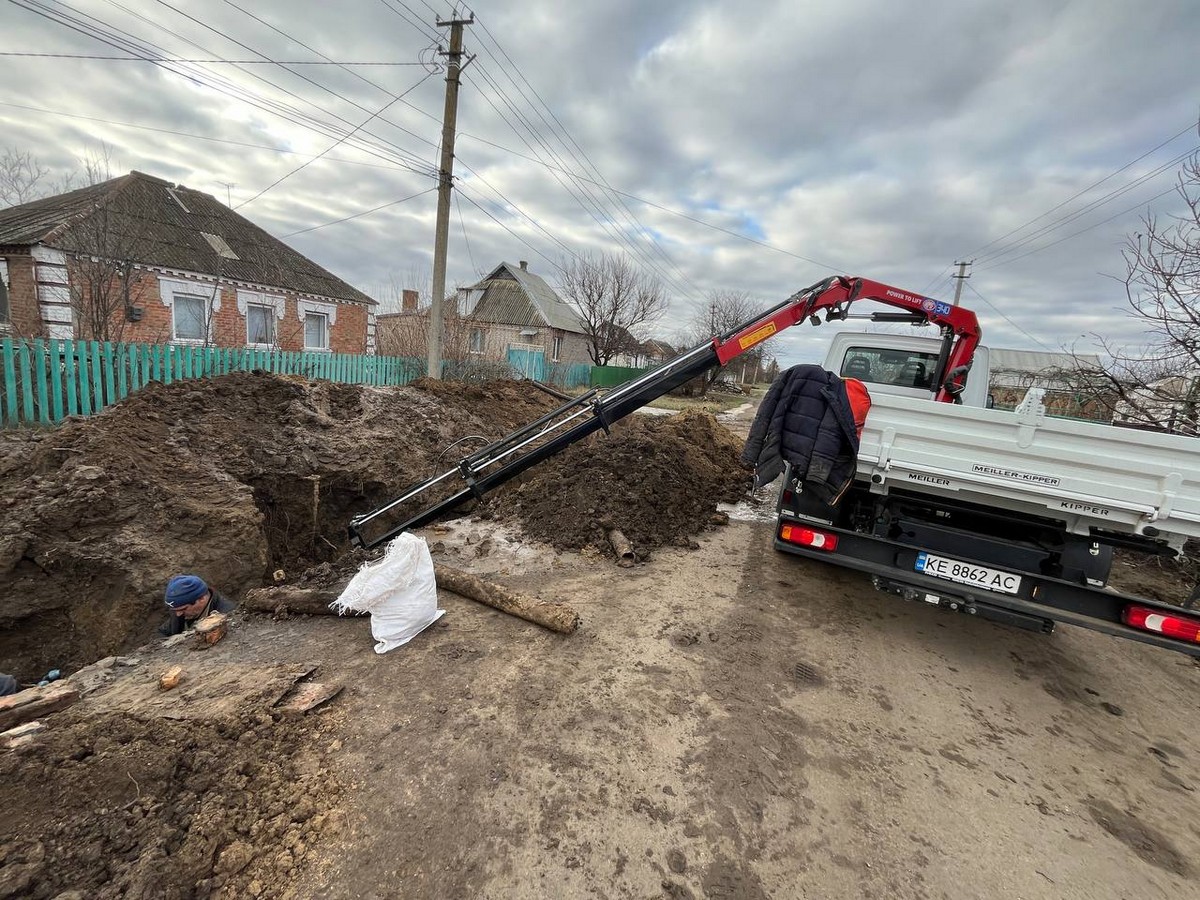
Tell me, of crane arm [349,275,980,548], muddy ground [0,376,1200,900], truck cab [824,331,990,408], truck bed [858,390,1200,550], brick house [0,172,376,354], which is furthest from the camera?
brick house [0,172,376,354]

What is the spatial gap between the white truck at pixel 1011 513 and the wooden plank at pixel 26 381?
9955 millimetres

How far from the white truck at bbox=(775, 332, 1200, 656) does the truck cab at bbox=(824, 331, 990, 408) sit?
239cm

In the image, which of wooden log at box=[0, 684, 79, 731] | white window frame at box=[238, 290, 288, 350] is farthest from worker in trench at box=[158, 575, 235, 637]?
white window frame at box=[238, 290, 288, 350]

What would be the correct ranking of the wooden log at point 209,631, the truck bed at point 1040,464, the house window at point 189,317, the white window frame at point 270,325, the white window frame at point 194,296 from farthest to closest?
the white window frame at point 270,325
the house window at point 189,317
the white window frame at point 194,296
the wooden log at point 209,631
the truck bed at point 1040,464

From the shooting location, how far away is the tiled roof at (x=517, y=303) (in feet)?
103

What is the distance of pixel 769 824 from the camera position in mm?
2227

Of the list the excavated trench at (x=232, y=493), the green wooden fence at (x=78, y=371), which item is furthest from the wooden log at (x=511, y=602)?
the green wooden fence at (x=78, y=371)

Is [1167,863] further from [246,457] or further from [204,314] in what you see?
[204,314]

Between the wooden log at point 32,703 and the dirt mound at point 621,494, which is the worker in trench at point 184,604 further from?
the dirt mound at point 621,494

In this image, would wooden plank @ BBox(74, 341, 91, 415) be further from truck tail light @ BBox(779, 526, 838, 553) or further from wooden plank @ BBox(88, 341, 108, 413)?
truck tail light @ BBox(779, 526, 838, 553)

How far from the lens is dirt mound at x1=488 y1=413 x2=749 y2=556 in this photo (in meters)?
5.66

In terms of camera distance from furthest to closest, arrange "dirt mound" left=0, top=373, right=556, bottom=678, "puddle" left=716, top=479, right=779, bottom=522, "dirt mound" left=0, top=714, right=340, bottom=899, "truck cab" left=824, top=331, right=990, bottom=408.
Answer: "puddle" left=716, top=479, right=779, bottom=522
"truck cab" left=824, top=331, right=990, bottom=408
"dirt mound" left=0, top=373, right=556, bottom=678
"dirt mound" left=0, top=714, right=340, bottom=899

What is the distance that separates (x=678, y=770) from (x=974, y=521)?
122 inches

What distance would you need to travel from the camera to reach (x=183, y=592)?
3.69 meters
